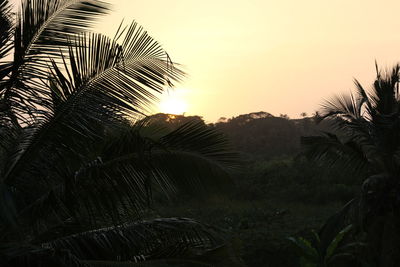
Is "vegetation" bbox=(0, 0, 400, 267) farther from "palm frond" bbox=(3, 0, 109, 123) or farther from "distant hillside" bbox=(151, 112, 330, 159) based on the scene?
"distant hillside" bbox=(151, 112, 330, 159)

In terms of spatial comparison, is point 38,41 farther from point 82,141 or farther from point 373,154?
point 373,154

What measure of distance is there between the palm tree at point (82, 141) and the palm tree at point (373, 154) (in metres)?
6.95

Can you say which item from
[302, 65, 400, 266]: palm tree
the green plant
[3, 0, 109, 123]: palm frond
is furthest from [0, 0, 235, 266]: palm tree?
the green plant

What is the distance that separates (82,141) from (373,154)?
888 centimetres

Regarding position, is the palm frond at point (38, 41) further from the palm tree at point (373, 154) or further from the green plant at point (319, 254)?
the green plant at point (319, 254)

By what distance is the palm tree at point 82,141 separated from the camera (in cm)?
579

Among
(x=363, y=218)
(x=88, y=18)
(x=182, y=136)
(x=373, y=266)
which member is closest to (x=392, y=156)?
(x=363, y=218)

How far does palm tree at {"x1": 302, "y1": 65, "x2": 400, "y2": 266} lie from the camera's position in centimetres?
1316

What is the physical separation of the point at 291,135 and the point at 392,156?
41.8 m

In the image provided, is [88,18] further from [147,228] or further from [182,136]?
[147,228]

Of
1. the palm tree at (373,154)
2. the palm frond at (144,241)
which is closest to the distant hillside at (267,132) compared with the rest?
the palm tree at (373,154)

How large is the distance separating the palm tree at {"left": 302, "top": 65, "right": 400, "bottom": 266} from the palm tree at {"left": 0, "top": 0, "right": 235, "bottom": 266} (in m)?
6.95

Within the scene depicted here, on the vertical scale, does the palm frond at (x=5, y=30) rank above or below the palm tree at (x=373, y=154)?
above

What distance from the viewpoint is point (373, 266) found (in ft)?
48.5
